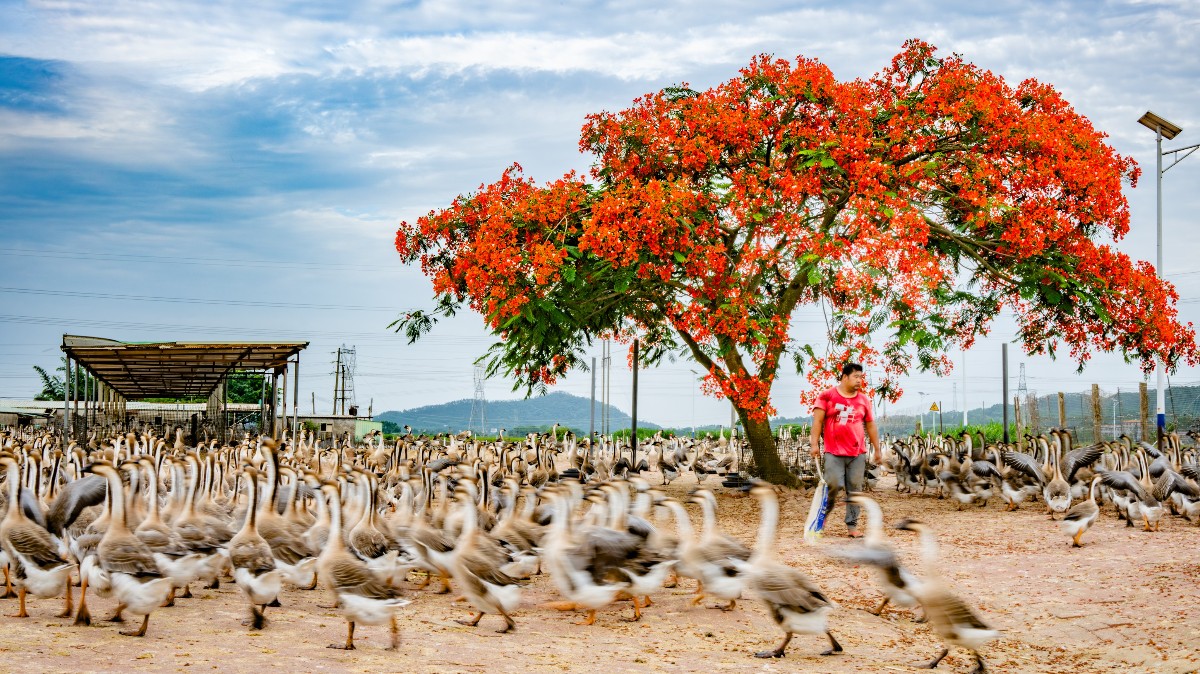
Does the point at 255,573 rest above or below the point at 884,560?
below

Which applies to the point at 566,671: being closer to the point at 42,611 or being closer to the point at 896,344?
the point at 42,611

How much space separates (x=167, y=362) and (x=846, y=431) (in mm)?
24880

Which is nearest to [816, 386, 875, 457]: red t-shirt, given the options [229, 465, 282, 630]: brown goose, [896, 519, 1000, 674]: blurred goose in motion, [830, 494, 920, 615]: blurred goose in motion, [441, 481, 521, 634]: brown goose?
[830, 494, 920, 615]: blurred goose in motion

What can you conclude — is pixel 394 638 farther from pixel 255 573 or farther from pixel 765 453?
pixel 765 453

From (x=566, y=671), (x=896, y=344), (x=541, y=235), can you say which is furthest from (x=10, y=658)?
(x=896, y=344)

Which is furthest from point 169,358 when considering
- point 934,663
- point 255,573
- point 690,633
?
point 934,663

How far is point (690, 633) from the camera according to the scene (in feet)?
28.4

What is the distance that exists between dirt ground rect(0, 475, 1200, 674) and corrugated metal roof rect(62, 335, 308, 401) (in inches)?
660

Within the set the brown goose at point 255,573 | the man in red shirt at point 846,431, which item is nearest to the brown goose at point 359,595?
the brown goose at point 255,573

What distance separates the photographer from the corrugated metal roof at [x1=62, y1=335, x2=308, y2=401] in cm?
2511

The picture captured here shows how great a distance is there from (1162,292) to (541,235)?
10.6 metres

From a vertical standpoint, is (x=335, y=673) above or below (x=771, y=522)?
below

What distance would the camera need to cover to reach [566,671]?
710cm

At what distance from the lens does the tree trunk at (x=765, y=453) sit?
20.7 metres
